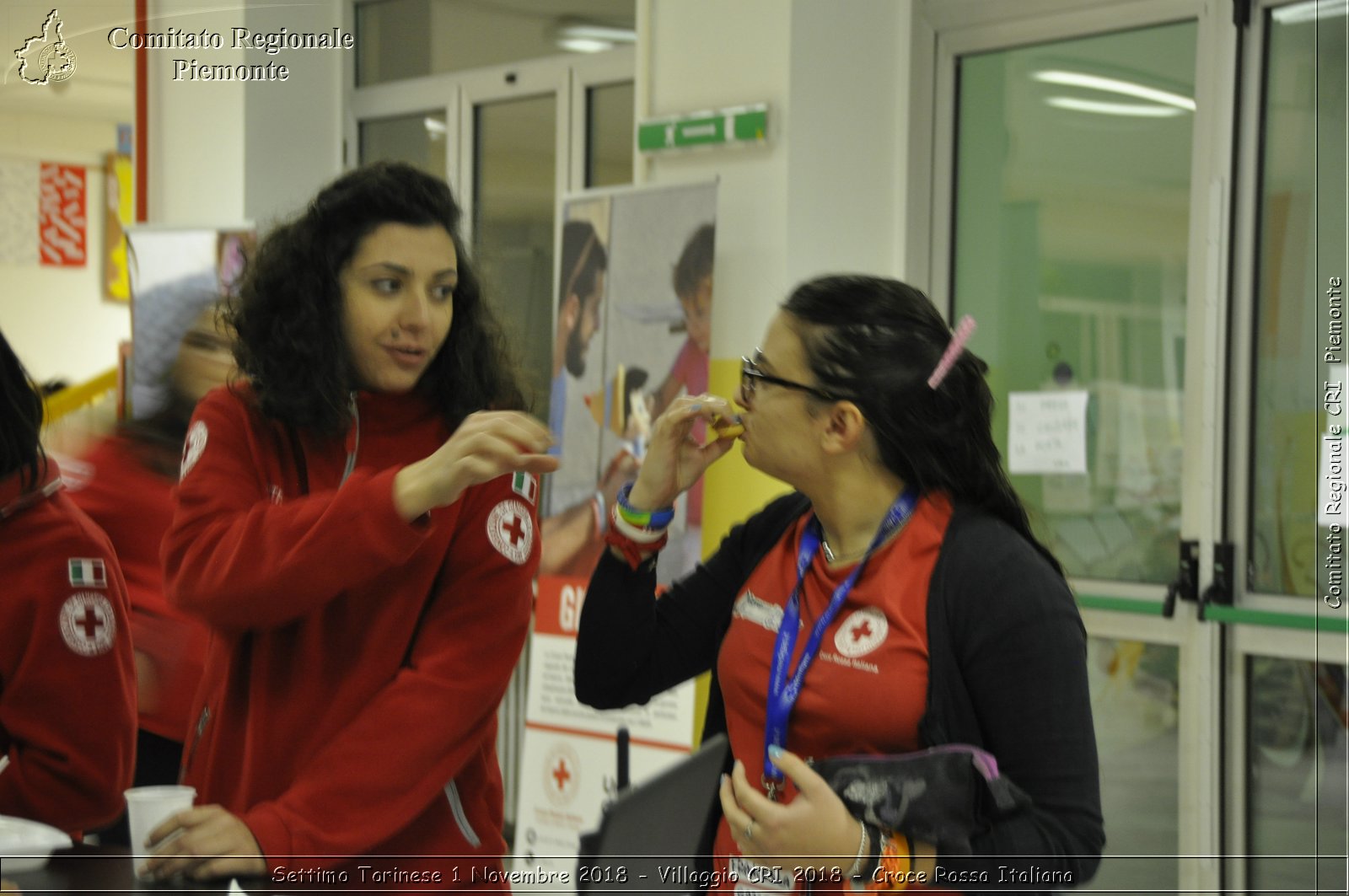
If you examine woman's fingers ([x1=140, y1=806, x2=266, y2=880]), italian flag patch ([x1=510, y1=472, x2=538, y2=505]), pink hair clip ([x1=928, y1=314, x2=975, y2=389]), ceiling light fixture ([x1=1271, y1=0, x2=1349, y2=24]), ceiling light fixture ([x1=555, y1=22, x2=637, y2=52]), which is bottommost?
woman's fingers ([x1=140, y1=806, x2=266, y2=880])

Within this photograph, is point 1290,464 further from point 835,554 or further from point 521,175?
point 521,175

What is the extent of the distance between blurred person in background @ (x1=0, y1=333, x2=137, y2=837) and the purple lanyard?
35.4 inches

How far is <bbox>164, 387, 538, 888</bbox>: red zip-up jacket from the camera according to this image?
4.69 ft

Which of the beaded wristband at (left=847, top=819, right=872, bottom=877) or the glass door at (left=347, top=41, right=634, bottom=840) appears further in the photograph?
the glass door at (left=347, top=41, right=634, bottom=840)

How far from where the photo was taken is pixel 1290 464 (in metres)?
3.34

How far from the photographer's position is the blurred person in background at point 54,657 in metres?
1.65

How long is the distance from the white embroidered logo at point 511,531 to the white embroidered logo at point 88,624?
0.58m

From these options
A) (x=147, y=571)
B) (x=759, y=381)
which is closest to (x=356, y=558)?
(x=759, y=381)

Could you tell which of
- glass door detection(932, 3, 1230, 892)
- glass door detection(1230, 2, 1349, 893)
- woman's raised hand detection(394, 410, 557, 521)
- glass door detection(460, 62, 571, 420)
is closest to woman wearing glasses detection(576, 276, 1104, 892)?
woman's raised hand detection(394, 410, 557, 521)

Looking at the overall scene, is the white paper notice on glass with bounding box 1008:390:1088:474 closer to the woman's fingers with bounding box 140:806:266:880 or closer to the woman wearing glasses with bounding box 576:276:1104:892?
the woman wearing glasses with bounding box 576:276:1104:892

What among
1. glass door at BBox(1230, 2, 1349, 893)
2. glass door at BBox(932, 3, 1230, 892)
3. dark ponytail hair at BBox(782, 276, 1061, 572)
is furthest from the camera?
glass door at BBox(932, 3, 1230, 892)

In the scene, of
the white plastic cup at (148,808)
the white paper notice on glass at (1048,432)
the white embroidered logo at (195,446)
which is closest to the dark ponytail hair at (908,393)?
the white embroidered logo at (195,446)

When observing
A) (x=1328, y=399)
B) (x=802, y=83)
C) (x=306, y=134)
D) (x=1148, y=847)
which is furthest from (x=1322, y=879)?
(x=306, y=134)

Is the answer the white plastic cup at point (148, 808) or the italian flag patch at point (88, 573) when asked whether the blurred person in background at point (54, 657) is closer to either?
the italian flag patch at point (88, 573)
